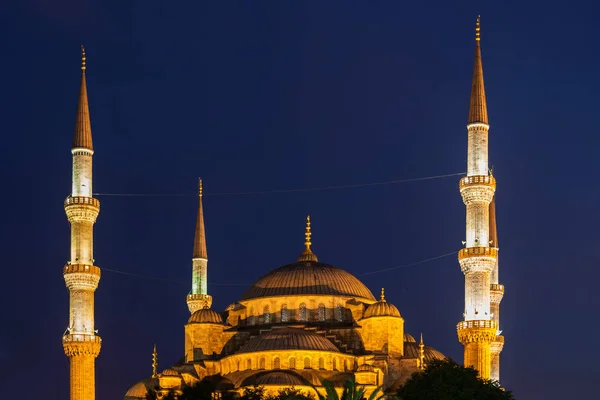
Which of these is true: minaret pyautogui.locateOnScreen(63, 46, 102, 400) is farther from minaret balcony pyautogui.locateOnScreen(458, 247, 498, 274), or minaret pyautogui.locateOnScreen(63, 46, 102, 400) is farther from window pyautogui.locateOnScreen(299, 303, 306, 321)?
minaret balcony pyautogui.locateOnScreen(458, 247, 498, 274)

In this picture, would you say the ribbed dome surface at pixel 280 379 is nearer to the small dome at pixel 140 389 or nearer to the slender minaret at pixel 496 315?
the small dome at pixel 140 389

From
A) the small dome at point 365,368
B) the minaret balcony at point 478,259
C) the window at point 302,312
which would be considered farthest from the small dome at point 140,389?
the minaret balcony at point 478,259

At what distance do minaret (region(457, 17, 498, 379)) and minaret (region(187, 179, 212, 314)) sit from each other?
18283mm

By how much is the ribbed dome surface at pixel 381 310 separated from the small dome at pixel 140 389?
10.1 metres

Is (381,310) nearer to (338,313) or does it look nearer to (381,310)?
(381,310)

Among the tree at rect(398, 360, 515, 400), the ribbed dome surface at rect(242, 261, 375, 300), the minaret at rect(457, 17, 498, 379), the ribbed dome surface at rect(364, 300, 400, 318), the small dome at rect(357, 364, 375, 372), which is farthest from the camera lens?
the ribbed dome surface at rect(242, 261, 375, 300)

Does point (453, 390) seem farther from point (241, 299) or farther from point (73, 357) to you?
point (241, 299)

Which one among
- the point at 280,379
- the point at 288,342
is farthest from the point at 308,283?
the point at 280,379

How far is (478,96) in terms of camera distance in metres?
62.3

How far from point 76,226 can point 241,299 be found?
1116 centimetres

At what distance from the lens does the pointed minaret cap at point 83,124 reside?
6425cm

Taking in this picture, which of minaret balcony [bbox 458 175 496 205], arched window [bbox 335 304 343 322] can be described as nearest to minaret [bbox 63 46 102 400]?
arched window [bbox 335 304 343 322]

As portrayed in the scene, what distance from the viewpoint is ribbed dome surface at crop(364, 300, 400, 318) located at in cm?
6550

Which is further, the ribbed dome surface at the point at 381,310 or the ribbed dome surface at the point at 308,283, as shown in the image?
the ribbed dome surface at the point at 308,283
